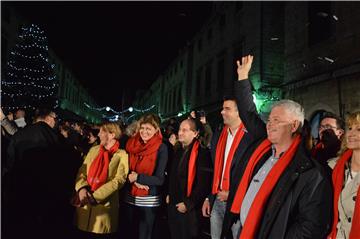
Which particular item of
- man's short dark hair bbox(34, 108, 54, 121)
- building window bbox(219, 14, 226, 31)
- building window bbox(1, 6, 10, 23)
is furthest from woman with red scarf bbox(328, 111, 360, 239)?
building window bbox(1, 6, 10, 23)

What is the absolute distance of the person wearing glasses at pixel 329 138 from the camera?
3.95m

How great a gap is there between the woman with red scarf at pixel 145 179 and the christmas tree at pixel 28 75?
15.6 m

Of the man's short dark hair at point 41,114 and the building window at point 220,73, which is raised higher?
the building window at point 220,73

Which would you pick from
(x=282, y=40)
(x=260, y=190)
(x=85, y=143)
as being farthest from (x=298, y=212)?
(x=282, y=40)

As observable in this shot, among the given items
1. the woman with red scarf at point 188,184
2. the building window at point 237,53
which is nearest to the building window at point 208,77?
the building window at point 237,53

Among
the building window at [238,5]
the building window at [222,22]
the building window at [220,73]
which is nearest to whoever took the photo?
the building window at [238,5]

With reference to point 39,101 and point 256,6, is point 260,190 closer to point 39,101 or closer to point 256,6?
point 256,6

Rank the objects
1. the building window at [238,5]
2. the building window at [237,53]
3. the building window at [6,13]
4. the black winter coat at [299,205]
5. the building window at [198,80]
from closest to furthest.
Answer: the black winter coat at [299,205], the building window at [237,53], the building window at [238,5], the building window at [6,13], the building window at [198,80]

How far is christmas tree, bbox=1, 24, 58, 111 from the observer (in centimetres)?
1847

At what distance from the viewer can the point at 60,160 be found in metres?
5.12

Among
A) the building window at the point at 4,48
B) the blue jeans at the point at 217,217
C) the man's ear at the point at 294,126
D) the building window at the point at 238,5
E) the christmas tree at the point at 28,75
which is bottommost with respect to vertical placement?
the blue jeans at the point at 217,217

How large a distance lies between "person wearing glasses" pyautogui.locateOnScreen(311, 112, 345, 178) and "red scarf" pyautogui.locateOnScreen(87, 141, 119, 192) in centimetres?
269

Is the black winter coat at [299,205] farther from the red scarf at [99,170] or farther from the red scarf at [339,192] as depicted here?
→ the red scarf at [99,170]

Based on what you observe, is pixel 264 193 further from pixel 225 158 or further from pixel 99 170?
pixel 99 170
